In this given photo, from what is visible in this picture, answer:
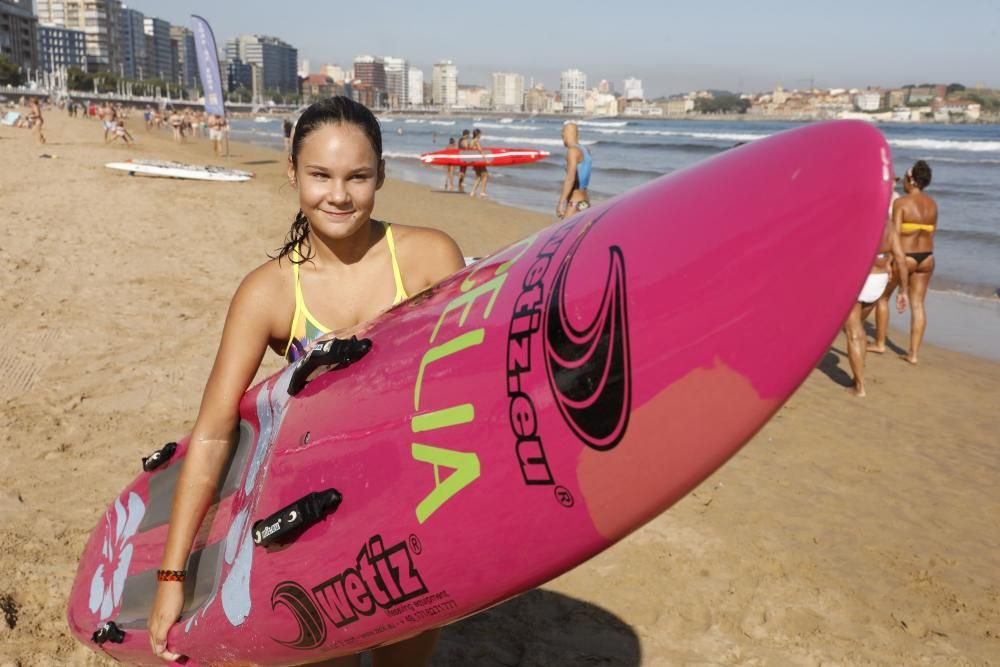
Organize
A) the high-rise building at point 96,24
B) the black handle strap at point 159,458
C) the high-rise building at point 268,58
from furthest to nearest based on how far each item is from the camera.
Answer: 1. the high-rise building at point 268,58
2. the high-rise building at point 96,24
3. the black handle strap at point 159,458

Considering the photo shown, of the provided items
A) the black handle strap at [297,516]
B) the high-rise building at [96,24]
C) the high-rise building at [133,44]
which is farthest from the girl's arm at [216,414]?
the high-rise building at [133,44]

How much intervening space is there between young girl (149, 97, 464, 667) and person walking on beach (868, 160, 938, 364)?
6.19m

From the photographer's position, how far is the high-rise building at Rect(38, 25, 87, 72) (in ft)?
457

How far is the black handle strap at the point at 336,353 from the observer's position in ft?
5.83

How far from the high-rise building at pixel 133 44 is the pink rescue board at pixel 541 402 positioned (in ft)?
586

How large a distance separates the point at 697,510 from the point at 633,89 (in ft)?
592

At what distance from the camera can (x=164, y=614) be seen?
1932 millimetres

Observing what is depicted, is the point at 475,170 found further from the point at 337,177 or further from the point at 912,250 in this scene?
the point at 337,177

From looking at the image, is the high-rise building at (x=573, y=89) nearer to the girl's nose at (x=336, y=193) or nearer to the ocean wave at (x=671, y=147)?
the ocean wave at (x=671, y=147)

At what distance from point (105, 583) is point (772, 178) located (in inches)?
87.2

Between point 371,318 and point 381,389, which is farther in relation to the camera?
point 371,318

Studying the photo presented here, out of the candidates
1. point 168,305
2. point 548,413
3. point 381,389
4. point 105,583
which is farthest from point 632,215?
point 168,305

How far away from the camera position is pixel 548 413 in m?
1.33

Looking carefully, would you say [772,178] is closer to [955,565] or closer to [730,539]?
[730,539]
